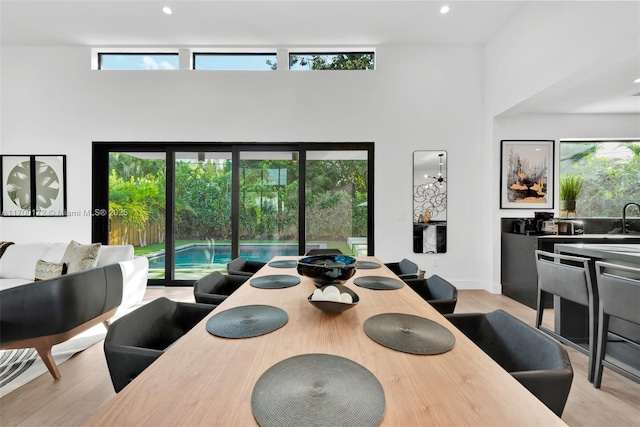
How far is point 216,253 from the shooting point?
442 cm

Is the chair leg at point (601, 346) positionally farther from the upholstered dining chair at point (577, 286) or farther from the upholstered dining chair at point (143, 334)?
the upholstered dining chair at point (143, 334)

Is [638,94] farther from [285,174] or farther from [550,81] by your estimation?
[285,174]

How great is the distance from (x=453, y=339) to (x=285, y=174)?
3618 millimetres

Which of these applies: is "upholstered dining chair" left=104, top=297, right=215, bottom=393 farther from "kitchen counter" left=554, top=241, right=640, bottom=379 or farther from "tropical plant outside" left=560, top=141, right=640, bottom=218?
"tropical plant outside" left=560, top=141, right=640, bottom=218

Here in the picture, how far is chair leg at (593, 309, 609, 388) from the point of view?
1.83m

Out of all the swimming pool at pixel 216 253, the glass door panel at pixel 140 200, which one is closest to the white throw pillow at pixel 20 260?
the glass door panel at pixel 140 200

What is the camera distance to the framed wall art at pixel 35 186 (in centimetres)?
415

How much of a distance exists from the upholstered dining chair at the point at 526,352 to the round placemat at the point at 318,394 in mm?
483

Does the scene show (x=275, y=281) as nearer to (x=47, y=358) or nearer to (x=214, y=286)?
(x=214, y=286)

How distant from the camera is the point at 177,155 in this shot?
4.29 meters

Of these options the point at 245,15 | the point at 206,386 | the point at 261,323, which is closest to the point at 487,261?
the point at 261,323

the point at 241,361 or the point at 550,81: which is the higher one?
the point at 550,81

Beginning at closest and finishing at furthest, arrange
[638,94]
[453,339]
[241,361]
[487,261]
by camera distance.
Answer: [241,361] → [453,339] → [638,94] → [487,261]

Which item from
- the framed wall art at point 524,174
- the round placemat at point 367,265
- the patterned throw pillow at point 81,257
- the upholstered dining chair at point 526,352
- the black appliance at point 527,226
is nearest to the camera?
the upholstered dining chair at point 526,352
